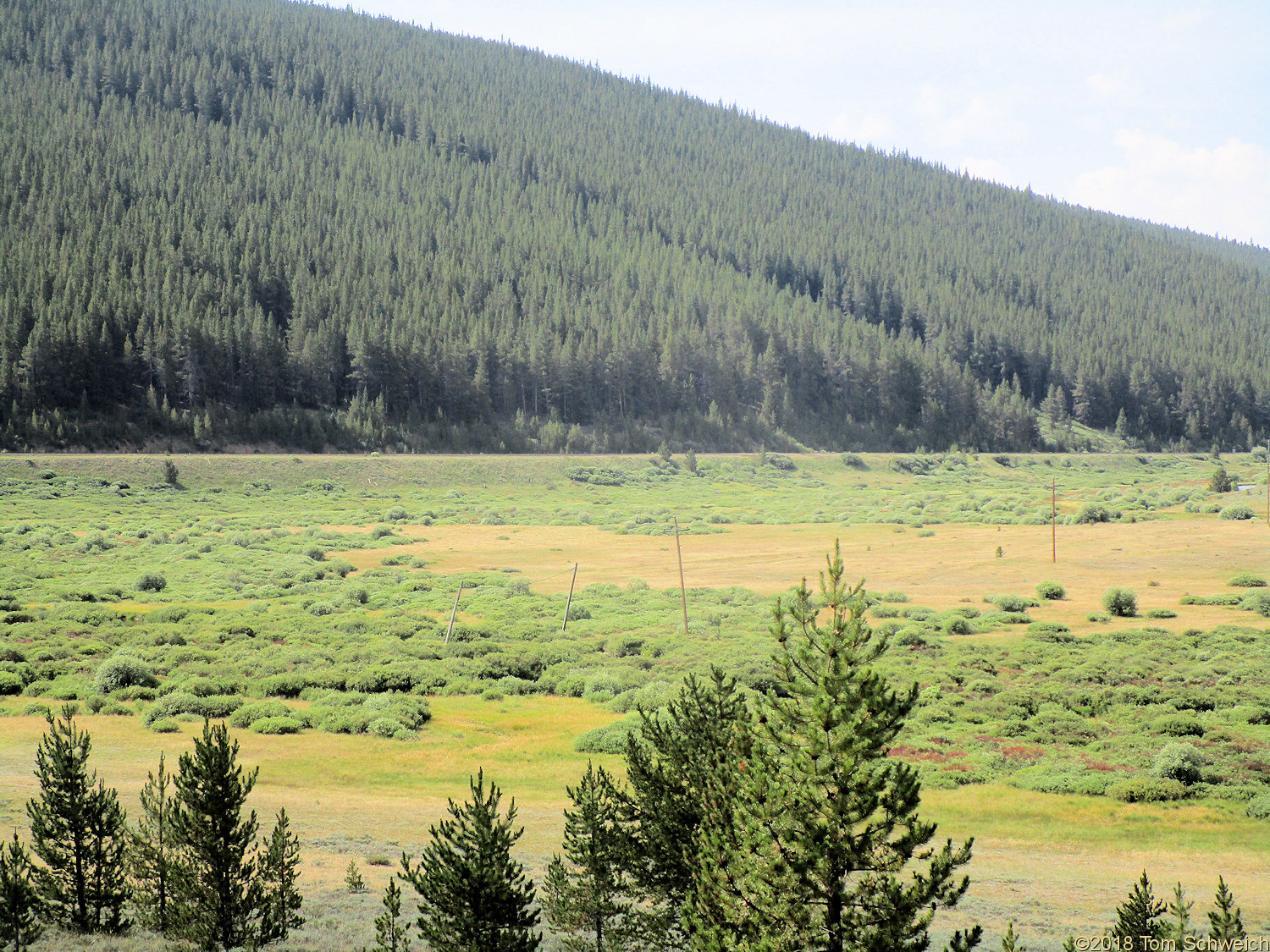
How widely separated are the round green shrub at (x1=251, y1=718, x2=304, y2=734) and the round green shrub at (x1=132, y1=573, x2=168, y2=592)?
79.6 feet

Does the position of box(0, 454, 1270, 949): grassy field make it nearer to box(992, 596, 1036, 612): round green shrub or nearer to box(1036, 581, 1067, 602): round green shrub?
box(1036, 581, 1067, 602): round green shrub

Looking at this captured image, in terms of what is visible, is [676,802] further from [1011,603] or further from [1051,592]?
[1051,592]

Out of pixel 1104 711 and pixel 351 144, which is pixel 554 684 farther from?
pixel 351 144

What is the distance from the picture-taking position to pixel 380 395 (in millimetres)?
107312

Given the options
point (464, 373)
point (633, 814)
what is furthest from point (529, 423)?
point (633, 814)

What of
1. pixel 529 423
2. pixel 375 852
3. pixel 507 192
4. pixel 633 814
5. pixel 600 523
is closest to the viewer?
pixel 633 814

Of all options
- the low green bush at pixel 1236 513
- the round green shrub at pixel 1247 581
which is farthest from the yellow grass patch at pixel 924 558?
the low green bush at pixel 1236 513

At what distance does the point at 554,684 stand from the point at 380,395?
82322 millimetres

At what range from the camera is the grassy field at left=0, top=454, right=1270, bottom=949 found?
62.7ft

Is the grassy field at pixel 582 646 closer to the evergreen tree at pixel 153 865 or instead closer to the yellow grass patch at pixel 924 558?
the yellow grass patch at pixel 924 558

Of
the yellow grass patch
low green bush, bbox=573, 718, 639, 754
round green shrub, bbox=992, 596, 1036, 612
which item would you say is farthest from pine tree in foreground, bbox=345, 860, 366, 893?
round green shrub, bbox=992, 596, 1036, 612

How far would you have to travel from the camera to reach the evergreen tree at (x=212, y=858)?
11.8 metres

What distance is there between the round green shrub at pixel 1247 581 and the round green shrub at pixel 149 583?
5438 centimetres

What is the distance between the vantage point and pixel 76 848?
12.7 m
